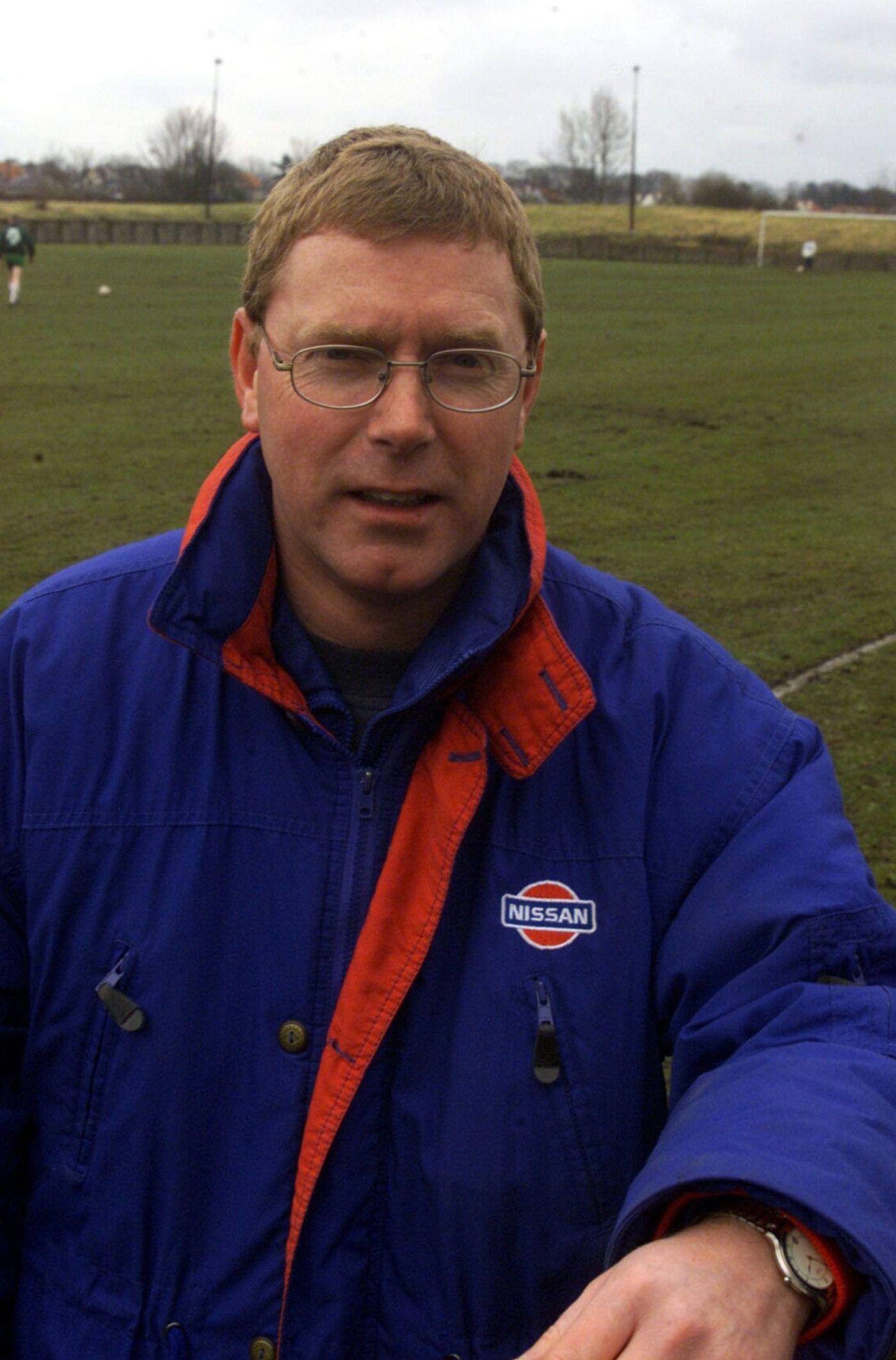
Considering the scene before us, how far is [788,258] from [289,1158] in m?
52.7

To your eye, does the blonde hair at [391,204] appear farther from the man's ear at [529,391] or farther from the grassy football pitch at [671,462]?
the grassy football pitch at [671,462]

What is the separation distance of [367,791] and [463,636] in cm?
26

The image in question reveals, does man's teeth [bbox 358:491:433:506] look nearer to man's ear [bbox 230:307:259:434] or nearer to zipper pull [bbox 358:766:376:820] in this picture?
man's ear [bbox 230:307:259:434]

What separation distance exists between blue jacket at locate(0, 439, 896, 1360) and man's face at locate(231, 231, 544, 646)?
0.37 feet

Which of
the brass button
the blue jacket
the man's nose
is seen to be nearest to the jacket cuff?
the blue jacket

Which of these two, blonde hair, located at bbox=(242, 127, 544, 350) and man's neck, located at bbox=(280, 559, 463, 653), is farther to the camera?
man's neck, located at bbox=(280, 559, 463, 653)

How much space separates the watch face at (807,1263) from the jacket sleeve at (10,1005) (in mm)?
1122

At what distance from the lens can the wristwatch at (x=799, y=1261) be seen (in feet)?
5.33

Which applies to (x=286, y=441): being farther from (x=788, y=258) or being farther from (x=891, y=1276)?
(x=788, y=258)

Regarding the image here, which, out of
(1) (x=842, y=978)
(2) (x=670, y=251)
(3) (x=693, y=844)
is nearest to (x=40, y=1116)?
Result: (3) (x=693, y=844)

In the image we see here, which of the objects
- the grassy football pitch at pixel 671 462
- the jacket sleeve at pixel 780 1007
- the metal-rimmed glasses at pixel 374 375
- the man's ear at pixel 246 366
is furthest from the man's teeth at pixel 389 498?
the grassy football pitch at pixel 671 462

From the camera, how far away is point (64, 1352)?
212 cm

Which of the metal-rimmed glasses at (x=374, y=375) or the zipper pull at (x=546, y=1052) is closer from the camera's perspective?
the zipper pull at (x=546, y=1052)

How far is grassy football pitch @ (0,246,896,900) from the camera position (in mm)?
7359
